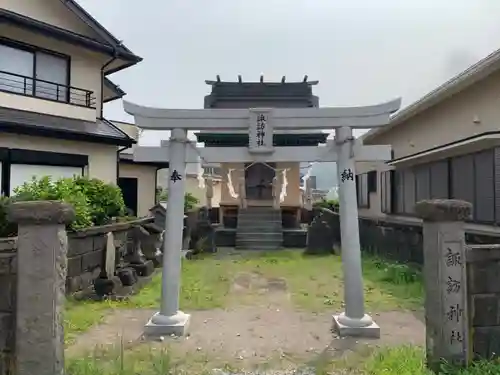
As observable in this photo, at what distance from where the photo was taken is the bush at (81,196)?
8.43 metres

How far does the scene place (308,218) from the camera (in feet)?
78.4

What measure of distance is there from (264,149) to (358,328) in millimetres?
2962

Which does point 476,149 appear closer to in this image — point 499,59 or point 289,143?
point 499,59

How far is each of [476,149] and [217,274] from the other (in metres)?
6.77

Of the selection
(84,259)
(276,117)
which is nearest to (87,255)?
(84,259)

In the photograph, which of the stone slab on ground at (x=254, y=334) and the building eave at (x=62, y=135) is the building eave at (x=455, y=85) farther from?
the building eave at (x=62, y=135)

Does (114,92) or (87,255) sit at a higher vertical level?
(114,92)

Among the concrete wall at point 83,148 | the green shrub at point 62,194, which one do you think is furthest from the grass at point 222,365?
the concrete wall at point 83,148

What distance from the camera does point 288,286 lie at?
10188 mm

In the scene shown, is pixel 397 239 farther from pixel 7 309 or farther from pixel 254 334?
pixel 7 309

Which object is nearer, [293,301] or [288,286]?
[293,301]

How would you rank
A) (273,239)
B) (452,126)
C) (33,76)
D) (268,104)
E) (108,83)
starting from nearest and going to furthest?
(452,126) → (33,76) → (273,239) → (108,83) → (268,104)

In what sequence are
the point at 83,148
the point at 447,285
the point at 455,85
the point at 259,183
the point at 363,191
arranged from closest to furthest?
the point at 447,285 → the point at 455,85 → the point at 83,148 → the point at 363,191 → the point at 259,183

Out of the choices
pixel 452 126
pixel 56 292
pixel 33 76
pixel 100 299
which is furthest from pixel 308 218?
pixel 56 292
